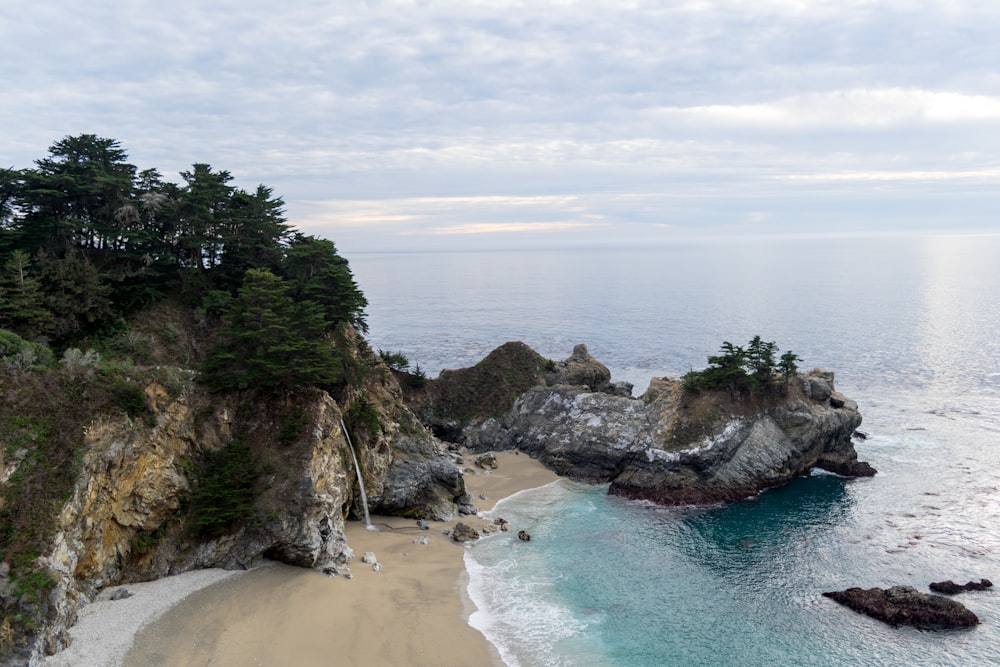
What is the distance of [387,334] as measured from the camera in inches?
4085

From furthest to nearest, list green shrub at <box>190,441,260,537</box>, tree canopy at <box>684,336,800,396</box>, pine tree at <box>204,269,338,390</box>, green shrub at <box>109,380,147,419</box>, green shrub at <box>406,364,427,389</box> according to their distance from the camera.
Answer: green shrub at <box>406,364,427,389</box> → tree canopy at <box>684,336,800,396</box> → pine tree at <box>204,269,338,390</box> → green shrub at <box>190,441,260,537</box> → green shrub at <box>109,380,147,419</box>

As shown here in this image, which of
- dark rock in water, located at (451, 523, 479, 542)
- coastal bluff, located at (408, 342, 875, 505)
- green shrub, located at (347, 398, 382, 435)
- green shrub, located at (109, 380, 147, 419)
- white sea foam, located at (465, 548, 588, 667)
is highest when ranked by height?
green shrub, located at (109, 380, 147, 419)

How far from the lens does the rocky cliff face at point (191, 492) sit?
26.1 m

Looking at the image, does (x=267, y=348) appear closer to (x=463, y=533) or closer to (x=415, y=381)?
(x=463, y=533)

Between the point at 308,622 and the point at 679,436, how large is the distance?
29.5m

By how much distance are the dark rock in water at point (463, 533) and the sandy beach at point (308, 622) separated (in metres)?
2.70

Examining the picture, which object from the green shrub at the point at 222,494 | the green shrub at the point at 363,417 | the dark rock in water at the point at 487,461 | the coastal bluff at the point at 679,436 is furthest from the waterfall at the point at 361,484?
the coastal bluff at the point at 679,436

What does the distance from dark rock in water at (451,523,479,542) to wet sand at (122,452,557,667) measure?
2273 mm

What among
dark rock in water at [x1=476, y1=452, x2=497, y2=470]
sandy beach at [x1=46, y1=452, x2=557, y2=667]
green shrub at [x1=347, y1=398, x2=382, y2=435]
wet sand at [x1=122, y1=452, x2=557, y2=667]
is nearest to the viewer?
sandy beach at [x1=46, y1=452, x2=557, y2=667]

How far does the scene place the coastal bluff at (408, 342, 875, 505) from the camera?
1757 inches

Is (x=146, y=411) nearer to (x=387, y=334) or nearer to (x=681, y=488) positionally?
(x=681, y=488)

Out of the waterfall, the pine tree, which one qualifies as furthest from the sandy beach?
the pine tree

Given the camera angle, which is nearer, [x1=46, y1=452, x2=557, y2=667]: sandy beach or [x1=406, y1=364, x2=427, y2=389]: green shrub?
[x1=46, y1=452, x2=557, y2=667]: sandy beach

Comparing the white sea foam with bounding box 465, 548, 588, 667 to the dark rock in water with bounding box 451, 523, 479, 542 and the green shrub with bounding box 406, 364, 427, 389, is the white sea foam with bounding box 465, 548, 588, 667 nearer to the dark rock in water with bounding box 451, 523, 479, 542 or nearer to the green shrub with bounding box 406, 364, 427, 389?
the dark rock in water with bounding box 451, 523, 479, 542
